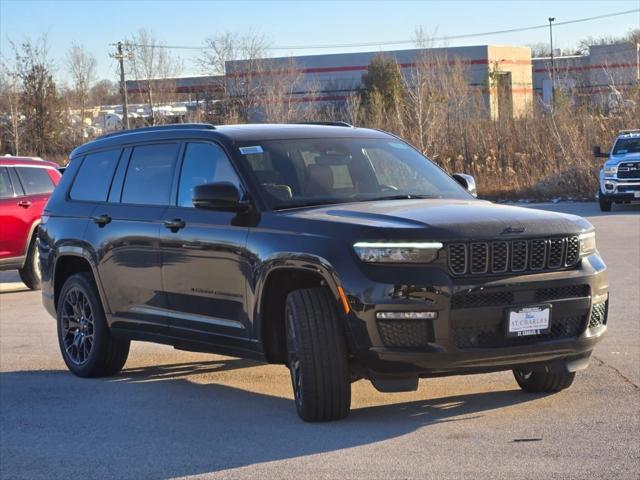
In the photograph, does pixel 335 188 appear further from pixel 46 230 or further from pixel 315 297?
pixel 46 230

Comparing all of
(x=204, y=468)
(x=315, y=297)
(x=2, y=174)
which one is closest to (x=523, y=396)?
(x=315, y=297)

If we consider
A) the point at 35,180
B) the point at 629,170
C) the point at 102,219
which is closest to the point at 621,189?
the point at 629,170

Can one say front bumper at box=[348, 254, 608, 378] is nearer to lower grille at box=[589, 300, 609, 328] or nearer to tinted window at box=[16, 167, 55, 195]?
lower grille at box=[589, 300, 609, 328]

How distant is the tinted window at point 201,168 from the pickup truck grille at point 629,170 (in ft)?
71.2

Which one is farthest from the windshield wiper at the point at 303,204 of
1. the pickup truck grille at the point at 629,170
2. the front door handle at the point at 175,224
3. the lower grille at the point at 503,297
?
the pickup truck grille at the point at 629,170

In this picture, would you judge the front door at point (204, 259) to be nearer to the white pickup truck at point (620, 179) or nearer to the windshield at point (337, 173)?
the windshield at point (337, 173)

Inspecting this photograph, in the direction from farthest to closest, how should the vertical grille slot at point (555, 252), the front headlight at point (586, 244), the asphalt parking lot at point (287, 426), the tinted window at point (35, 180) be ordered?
the tinted window at point (35, 180) < the front headlight at point (586, 244) < the vertical grille slot at point (555, 252) < the asphalt parking lot at point (287, 426)

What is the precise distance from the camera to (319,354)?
6.92m

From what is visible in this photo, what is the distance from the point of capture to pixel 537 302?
6863 millimetres

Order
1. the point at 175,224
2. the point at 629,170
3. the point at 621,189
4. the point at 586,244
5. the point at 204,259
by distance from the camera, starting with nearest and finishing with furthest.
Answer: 1. the point at 586,244
2. the point at 204,259
3. the point at 175,224
4. the point at 621,189
5. the point at 629,170

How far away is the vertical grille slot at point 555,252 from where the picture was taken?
7.02 meters

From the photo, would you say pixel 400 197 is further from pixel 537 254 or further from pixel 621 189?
pixel 621 189

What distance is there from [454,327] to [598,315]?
1156mm

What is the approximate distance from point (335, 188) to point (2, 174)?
9697 millimetres
